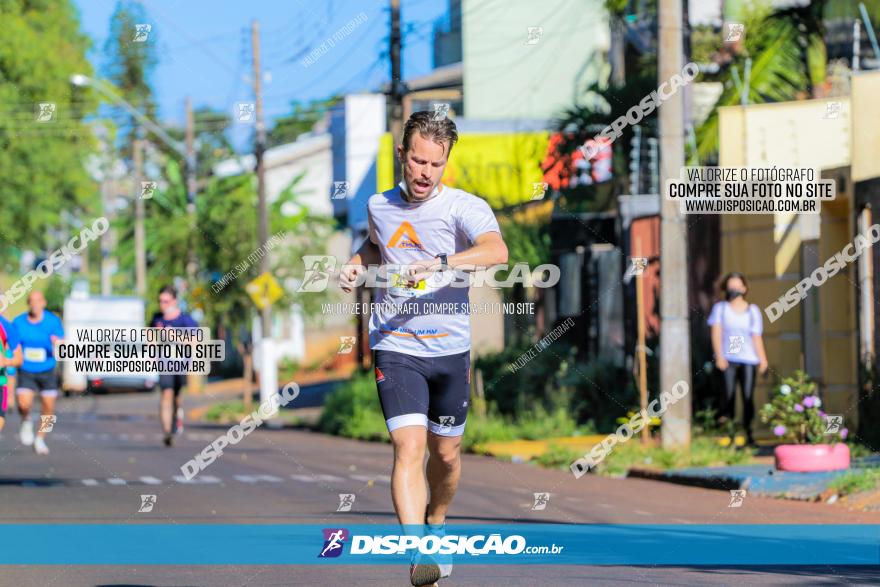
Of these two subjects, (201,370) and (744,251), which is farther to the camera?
(744,251)

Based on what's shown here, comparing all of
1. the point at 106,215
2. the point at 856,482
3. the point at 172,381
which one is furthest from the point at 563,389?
the point at 106,215

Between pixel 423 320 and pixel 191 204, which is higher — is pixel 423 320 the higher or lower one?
the lower one

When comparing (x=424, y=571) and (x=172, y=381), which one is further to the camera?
(x=172, y=381)

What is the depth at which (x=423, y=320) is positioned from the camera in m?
7.36

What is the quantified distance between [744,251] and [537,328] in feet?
29.2

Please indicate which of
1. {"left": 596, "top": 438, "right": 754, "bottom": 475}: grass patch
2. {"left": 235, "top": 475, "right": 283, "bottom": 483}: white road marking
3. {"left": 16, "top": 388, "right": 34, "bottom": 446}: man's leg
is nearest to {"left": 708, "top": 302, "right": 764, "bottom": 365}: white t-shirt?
{"left": 596, "top": 438, "right": 754, "bottom": 475}: grass patch

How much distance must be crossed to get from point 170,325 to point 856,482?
23.8ft

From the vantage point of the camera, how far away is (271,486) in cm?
1518

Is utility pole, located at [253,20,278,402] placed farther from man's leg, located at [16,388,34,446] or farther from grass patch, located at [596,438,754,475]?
grass patch, located at [596,438,754,475]

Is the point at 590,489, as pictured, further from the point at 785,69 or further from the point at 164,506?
the point at 785,69

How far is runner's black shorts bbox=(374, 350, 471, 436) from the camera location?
725 cm

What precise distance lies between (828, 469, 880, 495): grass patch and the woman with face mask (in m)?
3.19

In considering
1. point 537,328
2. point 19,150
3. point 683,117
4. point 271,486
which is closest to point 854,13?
point 683,117

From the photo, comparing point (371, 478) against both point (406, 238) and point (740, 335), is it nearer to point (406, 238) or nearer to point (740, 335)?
point (740, 335)
